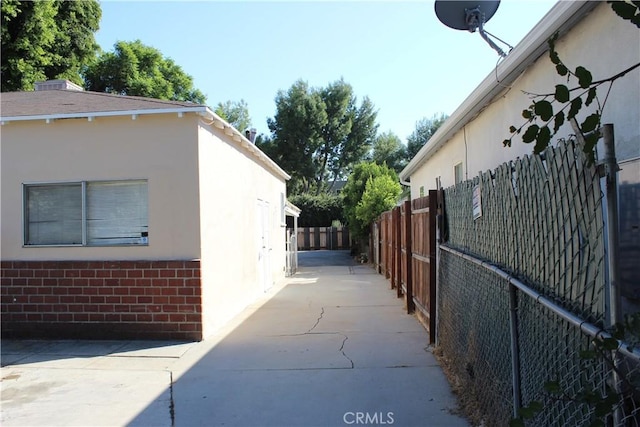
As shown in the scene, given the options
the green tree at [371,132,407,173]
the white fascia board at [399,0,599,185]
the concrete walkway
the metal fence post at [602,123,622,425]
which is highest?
the green tree at [371,132,407,173]

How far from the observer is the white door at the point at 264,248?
12234 mm

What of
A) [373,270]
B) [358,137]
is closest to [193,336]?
[373,270]

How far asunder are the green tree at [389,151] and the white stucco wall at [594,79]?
35689 millimetres

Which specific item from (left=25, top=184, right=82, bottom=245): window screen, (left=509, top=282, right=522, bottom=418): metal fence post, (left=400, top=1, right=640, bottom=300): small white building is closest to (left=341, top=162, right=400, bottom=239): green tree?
(left=400, top=1, right=640, bottom=300): small white building

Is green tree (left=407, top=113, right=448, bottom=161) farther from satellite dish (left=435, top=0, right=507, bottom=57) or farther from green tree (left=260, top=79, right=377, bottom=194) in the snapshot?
satellite dish (left=435, top=0, right=507, bottom=57)

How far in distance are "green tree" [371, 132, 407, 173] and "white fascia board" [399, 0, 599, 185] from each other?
34372mm

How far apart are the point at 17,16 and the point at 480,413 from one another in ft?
73.3

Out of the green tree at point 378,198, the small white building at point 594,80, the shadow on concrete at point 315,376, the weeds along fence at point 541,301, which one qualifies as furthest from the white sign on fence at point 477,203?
the green tree at point 378,198

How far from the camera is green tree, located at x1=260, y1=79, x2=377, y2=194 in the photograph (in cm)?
4012

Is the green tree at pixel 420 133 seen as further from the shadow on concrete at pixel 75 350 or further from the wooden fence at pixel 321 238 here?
the shadow on concrete at pixel 75 350

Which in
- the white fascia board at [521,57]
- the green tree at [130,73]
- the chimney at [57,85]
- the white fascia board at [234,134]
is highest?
the green tree at [130,73]

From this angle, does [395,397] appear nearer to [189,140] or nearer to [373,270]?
[189,140]

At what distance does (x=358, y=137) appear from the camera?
138 feet

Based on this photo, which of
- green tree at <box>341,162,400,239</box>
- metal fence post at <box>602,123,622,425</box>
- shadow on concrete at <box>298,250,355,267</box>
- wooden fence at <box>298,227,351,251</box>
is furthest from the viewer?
wooden fence at <box>298,227,351,251</box>
